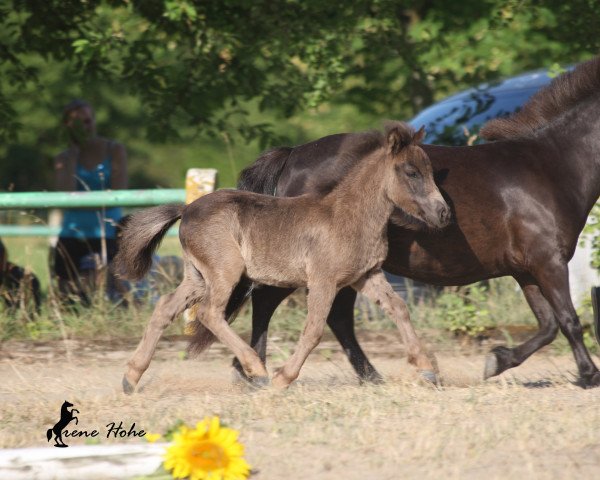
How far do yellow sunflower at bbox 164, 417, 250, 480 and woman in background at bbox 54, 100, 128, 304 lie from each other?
4.72m

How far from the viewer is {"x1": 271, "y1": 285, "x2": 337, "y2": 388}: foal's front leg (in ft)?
18.6

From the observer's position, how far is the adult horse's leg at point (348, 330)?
6.55 meters

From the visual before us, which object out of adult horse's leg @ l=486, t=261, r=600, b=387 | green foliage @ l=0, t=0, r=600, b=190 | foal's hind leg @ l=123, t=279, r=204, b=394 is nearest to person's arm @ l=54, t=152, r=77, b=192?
green foliage @ l=0, t=0, r=600, b=190

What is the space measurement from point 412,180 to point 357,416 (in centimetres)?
141

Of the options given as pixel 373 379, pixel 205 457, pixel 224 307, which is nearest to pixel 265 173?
pixel 224 307

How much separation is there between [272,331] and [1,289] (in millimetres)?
2254

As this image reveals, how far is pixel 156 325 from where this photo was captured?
5938 millimetres

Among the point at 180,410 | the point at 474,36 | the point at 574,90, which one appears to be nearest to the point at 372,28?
the point at 474,36

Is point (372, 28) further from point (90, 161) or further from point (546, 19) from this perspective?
point (90, 161)

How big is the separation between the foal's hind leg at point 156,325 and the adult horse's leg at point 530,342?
70.7 inches

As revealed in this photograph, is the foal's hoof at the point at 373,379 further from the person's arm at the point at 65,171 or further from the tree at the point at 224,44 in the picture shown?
the person's arm at the point at 65,171

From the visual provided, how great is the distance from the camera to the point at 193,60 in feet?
31.9

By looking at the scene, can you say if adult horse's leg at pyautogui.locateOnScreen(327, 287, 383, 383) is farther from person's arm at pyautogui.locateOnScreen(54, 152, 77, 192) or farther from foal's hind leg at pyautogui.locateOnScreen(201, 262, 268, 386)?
person's arm at pyautogui.locateOnScreen(54, 152, 77, 192)

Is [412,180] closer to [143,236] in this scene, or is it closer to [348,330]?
[348,330]
